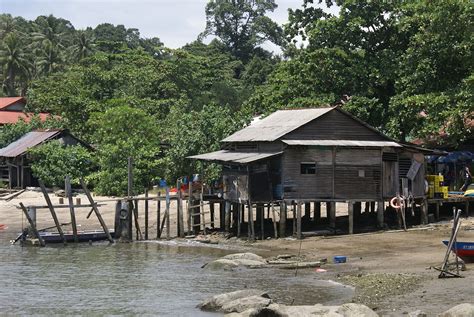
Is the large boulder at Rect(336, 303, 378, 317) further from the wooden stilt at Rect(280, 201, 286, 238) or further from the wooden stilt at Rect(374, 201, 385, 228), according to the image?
the wooden stilt at Rect(374, 201, 385, 228)

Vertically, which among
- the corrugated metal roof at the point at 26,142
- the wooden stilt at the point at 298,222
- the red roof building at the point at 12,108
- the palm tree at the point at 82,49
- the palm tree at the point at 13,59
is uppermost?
the palm tree at the point at 82,49

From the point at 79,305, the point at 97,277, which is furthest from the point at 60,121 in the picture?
the point at 79,305

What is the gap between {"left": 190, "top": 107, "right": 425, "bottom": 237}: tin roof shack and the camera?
116ft

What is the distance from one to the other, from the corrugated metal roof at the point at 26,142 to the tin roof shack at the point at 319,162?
23167 millimetres

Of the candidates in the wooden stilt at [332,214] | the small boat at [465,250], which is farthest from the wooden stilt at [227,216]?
the small boat at [465,250]

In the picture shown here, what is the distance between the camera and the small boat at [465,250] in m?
24.5

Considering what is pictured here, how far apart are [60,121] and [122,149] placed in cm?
1533

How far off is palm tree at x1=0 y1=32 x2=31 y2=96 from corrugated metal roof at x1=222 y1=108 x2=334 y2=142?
53004 millimetres

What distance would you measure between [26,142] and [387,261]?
37280 millimetres

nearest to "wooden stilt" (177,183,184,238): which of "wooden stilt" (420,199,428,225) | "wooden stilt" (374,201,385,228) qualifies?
"wooden stilt" (374,201,385,228)

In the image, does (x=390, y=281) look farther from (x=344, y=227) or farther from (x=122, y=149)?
(x=122, y=149)

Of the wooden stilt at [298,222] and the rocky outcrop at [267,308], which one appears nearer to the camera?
the rocky outcrop at [267,308]

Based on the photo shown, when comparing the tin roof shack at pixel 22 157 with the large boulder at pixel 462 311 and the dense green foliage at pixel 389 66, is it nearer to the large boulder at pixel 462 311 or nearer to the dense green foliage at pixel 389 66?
the dense green foliage at pixel 389 66

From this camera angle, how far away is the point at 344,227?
123 feet
